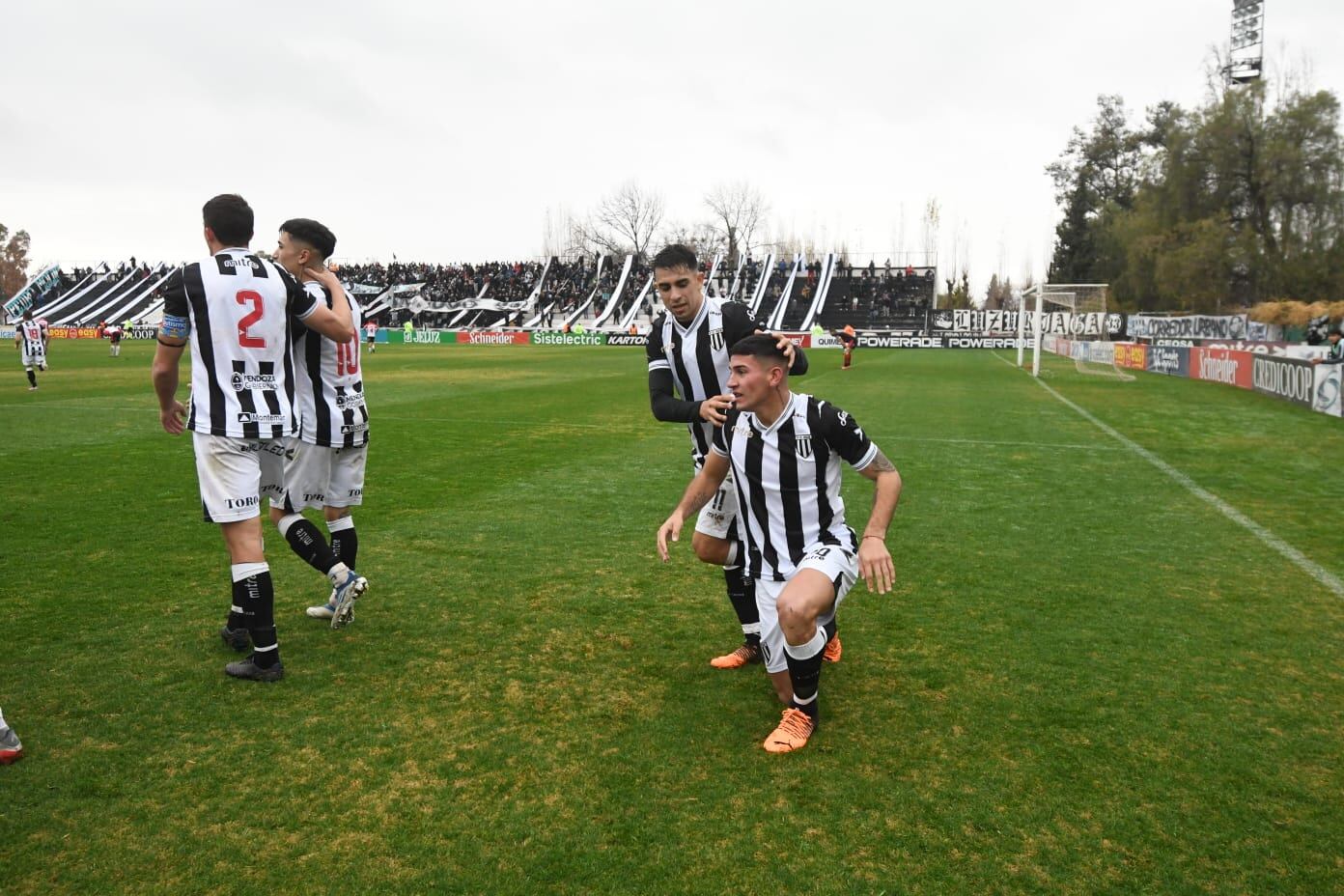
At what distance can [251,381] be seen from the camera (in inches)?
163

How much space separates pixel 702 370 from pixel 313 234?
6.85 feet

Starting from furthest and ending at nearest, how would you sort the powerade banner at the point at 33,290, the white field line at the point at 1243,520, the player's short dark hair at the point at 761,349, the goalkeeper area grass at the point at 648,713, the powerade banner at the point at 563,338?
the powerade banner at the point at 33,290, the powerade banner at the point at 563,338, the white field line at the point at 1243,520, the player's short dark hair at the point at 761,349, the goalkeeper area grass at the point at 648,713

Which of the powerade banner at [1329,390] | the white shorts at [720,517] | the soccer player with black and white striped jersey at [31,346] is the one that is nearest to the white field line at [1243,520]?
the white shorts at [720,517]

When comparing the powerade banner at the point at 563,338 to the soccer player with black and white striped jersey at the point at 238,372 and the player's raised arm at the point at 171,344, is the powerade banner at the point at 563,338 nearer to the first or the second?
the player's raised arm at the point at 171,344

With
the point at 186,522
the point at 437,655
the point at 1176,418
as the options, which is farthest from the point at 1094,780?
the point at 1176,418

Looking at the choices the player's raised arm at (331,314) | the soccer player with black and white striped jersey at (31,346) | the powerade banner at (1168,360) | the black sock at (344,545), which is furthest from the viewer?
the powerade banner at (1168,360)

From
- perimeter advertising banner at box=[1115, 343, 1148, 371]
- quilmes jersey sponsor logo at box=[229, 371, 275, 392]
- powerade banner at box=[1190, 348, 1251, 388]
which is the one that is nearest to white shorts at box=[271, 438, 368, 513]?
quilmes jersey sponsor logo at box=[229, 371, 275, 392]

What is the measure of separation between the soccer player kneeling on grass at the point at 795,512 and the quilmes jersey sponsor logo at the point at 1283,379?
17684 millimetres

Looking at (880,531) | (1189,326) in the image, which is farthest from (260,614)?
(1189,326)

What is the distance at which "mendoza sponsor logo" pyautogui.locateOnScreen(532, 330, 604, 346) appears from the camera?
182 ft

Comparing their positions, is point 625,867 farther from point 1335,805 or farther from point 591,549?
point 591,549

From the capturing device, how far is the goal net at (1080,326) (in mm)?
27562

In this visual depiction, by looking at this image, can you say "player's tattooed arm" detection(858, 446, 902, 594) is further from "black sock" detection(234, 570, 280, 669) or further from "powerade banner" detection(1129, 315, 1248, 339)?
"powerade banner" detection(1129, 315, 1248, 339)

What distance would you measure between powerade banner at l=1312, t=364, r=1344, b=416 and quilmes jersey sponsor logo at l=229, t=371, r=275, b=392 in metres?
17.7
